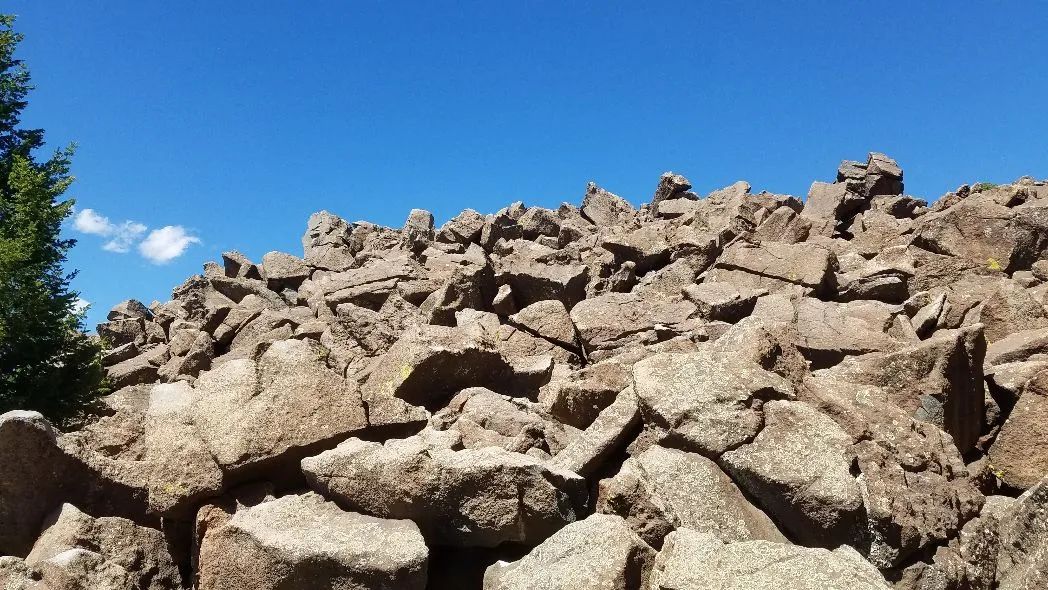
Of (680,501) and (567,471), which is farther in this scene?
(567,471)

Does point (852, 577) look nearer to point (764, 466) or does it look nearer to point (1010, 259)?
point (764, 466)

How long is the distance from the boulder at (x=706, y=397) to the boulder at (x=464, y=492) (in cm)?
121

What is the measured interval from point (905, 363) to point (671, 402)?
12.5 ft

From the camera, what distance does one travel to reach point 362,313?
56.2ft

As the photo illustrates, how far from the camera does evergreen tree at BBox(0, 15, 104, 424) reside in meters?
18.3

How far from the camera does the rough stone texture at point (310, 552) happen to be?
6.46 meters

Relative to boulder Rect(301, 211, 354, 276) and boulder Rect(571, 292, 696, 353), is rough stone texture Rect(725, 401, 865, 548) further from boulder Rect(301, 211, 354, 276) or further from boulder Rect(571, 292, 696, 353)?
boulder Rect(301, 211, 354, 276)

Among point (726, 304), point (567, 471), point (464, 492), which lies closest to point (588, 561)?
point (567, 471)

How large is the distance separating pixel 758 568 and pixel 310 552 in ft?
13.2

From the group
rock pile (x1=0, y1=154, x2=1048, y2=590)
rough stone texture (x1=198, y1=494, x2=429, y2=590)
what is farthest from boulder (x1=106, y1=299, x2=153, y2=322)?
rough stone texture (x1=198, y1=494, x2=429, y2=590)

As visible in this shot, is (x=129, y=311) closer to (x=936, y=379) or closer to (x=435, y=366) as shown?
(x=435, y=366)

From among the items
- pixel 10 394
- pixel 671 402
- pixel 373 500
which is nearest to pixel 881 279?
pixel 671 402

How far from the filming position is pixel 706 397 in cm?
762

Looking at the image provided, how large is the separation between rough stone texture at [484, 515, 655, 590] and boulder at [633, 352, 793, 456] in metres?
1.50
